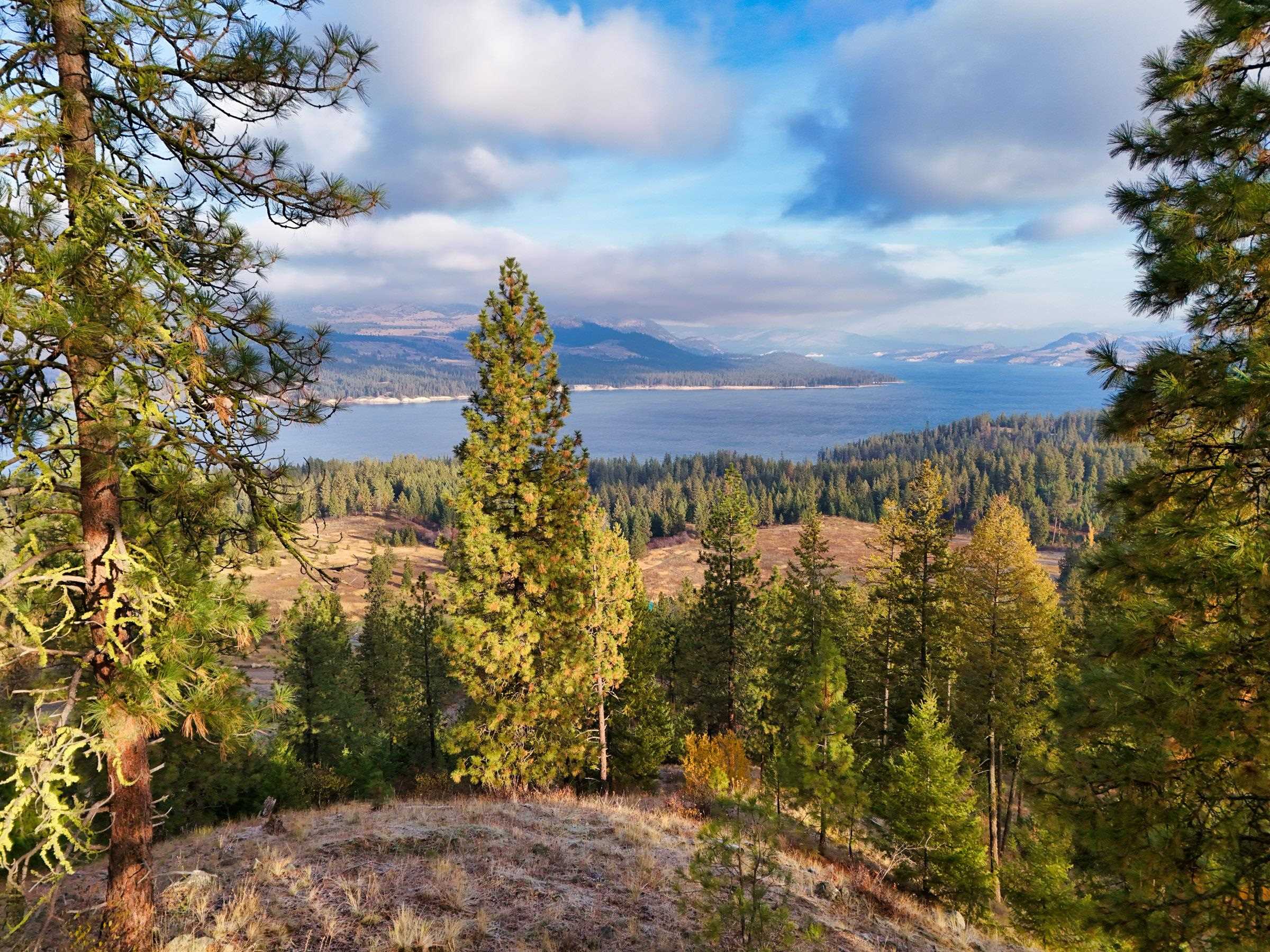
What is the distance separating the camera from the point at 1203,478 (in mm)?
6078

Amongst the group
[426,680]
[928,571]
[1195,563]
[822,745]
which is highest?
[1195,563]

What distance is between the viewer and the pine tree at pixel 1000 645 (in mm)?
18766

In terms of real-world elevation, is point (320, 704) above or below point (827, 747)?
below

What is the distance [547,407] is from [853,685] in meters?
20.3

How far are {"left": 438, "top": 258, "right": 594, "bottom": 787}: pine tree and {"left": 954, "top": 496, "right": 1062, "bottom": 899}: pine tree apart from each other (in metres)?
12.8

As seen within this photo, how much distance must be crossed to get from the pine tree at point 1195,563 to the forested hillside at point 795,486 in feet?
330

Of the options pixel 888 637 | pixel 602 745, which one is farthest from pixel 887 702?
pixel 602 745

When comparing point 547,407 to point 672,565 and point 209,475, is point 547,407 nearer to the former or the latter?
point 209,475

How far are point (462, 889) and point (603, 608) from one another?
10523 millimetres

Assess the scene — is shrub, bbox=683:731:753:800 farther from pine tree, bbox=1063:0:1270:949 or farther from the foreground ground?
pine tree, bbox=1063:0:1270:949

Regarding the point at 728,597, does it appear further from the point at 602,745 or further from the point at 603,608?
the point at 603,608

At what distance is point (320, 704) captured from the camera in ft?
90.5

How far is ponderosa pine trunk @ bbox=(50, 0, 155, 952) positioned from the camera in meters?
4.46

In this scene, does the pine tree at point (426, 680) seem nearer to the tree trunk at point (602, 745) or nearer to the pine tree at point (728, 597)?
the pine tree at point (728, 597)
